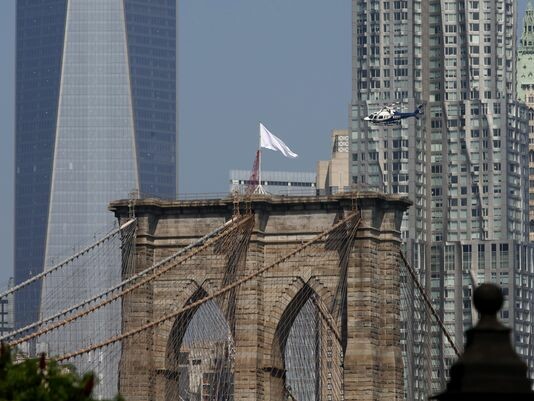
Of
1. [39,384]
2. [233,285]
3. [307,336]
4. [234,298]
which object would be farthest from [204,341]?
[39,384]

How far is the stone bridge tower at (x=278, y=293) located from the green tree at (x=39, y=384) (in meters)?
70.4

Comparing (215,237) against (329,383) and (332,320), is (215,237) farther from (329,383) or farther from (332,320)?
(329,383)

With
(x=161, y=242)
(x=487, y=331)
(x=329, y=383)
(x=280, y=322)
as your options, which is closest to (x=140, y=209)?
(x=161, y=242)

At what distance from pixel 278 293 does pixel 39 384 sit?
7504cm

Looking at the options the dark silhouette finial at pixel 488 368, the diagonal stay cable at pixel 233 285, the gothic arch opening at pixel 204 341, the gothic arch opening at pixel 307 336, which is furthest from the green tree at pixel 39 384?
the gothic arch opening at pixel 204 341

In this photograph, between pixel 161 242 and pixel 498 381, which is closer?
pixel 498 381

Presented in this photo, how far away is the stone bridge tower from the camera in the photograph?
11106cm

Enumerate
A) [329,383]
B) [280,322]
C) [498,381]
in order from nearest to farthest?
[498,381], [280,322], [329,383]

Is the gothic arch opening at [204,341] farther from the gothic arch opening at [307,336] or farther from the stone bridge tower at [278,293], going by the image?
the gothic arch opening at [307,336]

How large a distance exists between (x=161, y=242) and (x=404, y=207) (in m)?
10.9

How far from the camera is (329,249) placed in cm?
11319

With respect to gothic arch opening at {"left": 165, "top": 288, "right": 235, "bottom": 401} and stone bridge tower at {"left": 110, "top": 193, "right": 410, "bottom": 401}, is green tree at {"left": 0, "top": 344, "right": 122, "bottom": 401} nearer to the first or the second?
stone bridge tower at {"left": 110, "top": 193, "right": 410, "bottom": 401}

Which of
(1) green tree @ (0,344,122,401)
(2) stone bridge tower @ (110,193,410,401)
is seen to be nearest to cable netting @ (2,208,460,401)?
(2) stone bridge tower @ (110,193,410,401)

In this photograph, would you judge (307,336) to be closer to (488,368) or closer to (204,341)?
(204,341)
